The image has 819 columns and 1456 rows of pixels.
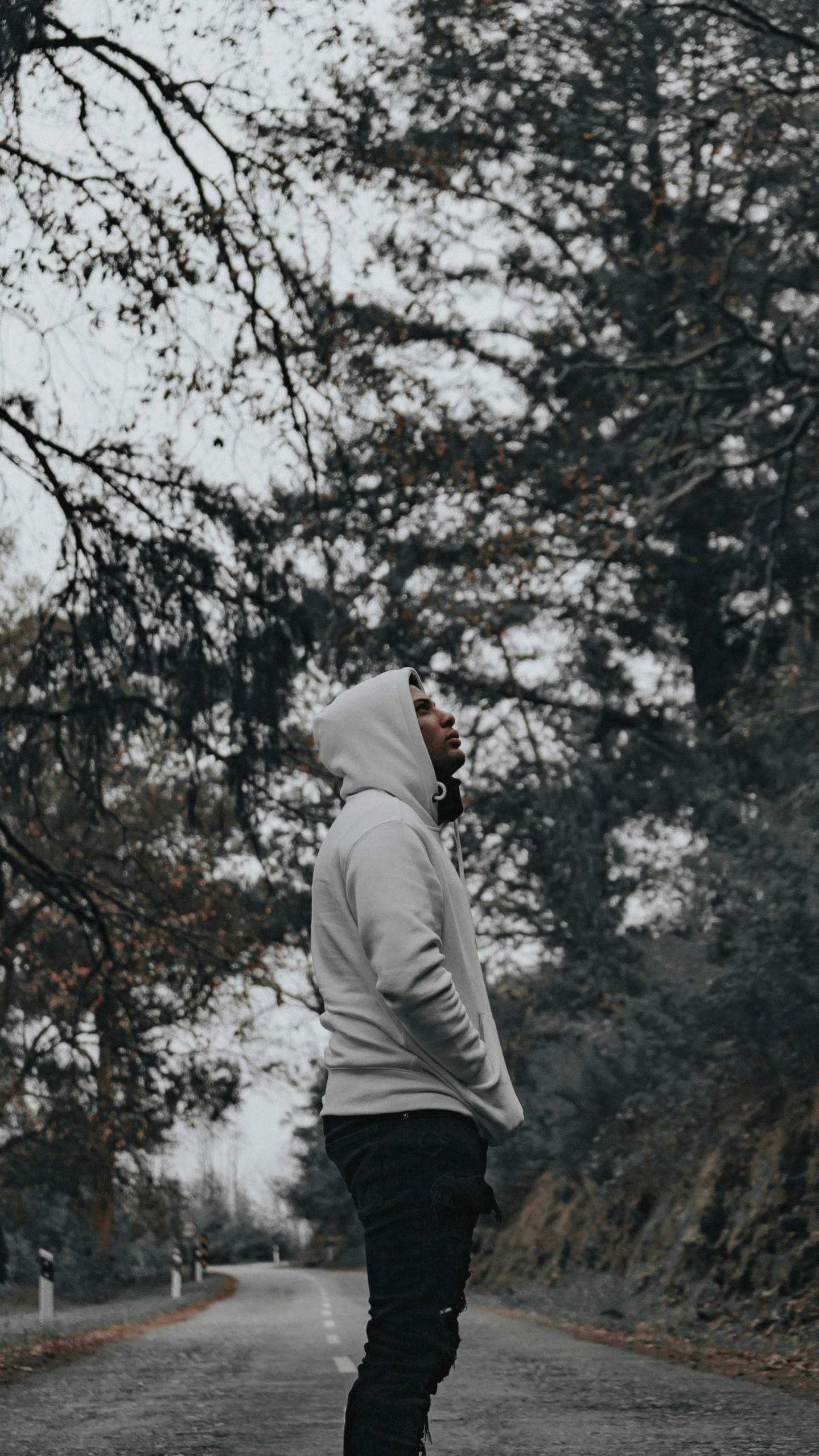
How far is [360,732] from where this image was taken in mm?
3379

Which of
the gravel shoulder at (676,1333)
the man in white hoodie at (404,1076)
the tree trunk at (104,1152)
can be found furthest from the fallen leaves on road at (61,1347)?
the man in white hoodie at (404,1076)

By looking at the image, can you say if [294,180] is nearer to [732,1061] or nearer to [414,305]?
[732,1061]

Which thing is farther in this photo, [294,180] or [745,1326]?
[745,1326]

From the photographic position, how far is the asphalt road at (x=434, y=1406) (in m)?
5.22

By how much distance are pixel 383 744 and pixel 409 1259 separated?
108 centimetres

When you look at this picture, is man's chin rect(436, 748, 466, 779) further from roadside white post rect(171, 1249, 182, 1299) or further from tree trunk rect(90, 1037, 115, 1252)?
roadside white post rect(171, 1249, 182, 1299)

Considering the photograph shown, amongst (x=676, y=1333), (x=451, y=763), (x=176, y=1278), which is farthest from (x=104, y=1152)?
(x=451, y=763)

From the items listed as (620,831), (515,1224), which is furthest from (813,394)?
(515,1224)

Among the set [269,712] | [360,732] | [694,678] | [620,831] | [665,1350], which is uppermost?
[694,678]

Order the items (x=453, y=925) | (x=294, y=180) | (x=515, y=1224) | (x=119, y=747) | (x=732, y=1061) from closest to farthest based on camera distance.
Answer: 1. (x=453, y=925)
2. (x=294, y=180)
3. (x=119, y=747)
4. (x=732, y=1061)
5. (x=515, y=1224)

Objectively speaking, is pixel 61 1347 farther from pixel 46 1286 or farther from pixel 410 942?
pixel 410 942

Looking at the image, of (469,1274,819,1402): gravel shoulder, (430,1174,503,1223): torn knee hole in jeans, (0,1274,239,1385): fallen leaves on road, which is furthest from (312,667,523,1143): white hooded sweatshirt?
(0,1274,239,1385): fallen leaves on road

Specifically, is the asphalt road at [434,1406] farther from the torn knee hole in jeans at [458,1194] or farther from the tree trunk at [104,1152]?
the tree trunk at [104,1152]

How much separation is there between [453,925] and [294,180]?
6399 millimetres
